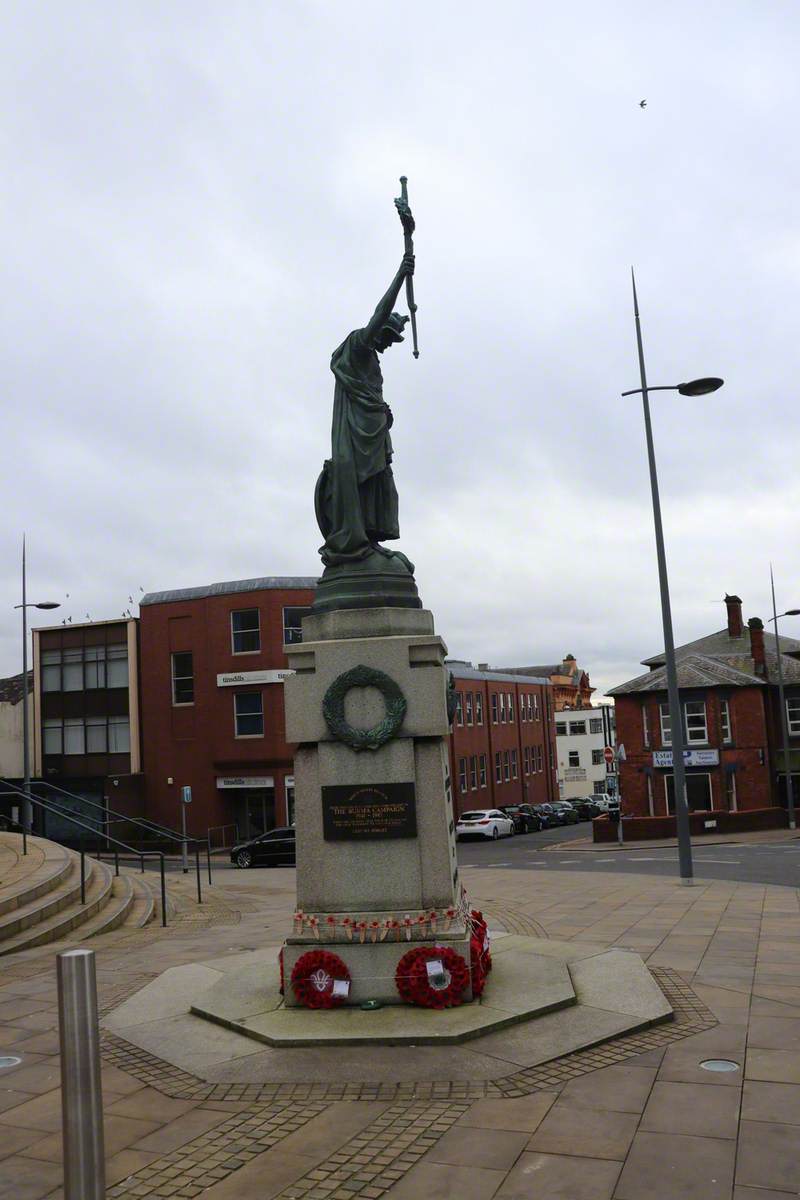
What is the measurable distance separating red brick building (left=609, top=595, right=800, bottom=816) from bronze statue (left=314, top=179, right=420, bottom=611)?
34216 millimetres

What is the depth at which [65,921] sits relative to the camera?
12.5 meters

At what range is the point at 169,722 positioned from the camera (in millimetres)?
41344

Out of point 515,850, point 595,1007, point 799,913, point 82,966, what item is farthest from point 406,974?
point 515,850

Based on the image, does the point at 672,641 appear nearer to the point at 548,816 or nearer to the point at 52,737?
the point at 548,816

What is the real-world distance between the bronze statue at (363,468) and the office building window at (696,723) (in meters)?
35.1

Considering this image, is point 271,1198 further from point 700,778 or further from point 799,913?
point 700,778

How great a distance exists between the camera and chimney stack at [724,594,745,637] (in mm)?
47969

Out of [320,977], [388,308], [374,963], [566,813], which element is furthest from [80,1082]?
[566,813]

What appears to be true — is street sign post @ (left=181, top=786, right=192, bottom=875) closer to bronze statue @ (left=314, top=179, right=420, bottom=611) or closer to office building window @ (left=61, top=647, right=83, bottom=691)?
bronze statue @ (left=314, top=179, right=420, bottom=611)

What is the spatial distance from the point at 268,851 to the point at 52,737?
18.3 meters

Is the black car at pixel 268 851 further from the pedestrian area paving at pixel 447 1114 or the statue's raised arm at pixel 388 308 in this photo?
the statue's raised arm at pixel 388 308

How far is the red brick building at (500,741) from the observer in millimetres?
51156

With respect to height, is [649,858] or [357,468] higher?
[357,468]

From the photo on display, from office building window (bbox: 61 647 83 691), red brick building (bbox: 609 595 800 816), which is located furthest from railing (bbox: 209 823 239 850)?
red brick building (bbox: 609 595 800 816)
